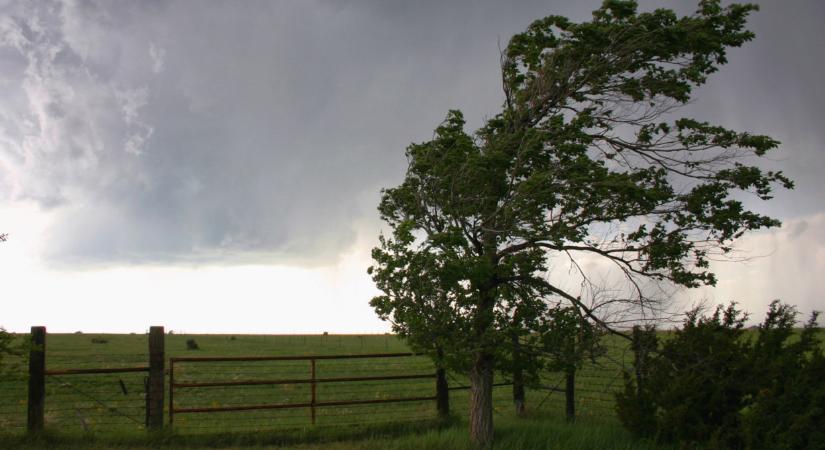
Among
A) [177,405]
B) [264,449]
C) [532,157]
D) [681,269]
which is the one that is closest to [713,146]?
[681,269]

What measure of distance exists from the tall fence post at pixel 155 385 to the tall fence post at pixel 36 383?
80.8 inches

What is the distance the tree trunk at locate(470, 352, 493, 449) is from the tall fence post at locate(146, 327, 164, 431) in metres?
6.66

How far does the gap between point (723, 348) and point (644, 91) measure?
5394 mm

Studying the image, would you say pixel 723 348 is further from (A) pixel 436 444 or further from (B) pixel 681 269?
(A) pixel 436 444

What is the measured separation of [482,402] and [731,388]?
4.63 meters

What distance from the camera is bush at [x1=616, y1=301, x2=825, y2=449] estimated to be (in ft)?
33.3

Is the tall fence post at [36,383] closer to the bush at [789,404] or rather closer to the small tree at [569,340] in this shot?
the small tree at [569,340]

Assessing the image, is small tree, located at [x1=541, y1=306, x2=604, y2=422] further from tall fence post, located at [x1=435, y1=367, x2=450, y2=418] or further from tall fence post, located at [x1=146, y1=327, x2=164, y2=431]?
tall fence post, located at [x1=146, y1=327, x2=164, y2=431]

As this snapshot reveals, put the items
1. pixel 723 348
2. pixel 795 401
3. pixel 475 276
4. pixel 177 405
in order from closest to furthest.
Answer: pixel 795 401, pixel 475 276, pixel 723 348, pixel 177 405

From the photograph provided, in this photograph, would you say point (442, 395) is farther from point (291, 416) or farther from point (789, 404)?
point (789, 404)

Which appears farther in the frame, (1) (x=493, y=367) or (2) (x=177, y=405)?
(2) (x=177, y=405)

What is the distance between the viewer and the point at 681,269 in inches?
472

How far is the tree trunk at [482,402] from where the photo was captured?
38.8ft

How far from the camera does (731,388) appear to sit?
37.4 feet
